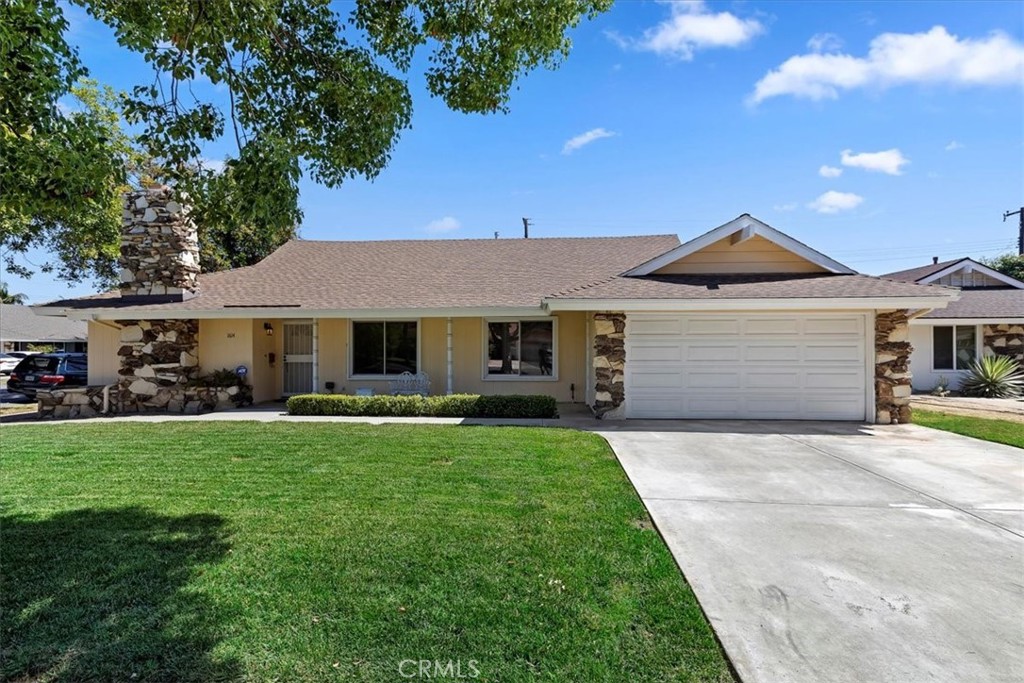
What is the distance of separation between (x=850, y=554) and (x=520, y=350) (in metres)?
9.33

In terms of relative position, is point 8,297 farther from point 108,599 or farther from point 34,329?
point 108,599

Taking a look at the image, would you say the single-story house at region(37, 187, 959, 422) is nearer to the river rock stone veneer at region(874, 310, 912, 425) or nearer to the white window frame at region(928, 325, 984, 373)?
the river rock stone veneer at region(874, 310, 912, 425)

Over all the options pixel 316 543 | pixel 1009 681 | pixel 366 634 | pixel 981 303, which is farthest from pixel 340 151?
pixel 981 303

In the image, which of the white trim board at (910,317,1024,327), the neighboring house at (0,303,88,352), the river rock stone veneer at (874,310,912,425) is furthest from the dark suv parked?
the white trim board at (910,317,1024,327)

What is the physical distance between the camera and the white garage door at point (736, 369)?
1032 cm

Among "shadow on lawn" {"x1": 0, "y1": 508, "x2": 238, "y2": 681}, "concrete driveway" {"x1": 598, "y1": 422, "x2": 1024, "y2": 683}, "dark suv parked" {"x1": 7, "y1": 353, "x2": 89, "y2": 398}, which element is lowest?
"concrete driveway" {"x1": 598, "y1": 422, "x2": 1024, "y2": 683}

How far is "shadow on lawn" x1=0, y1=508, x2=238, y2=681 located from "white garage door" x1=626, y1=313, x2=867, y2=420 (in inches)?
317

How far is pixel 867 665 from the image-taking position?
103 inches

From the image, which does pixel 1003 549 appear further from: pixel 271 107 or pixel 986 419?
pixel 986 419

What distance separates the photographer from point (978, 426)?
31.6 feet

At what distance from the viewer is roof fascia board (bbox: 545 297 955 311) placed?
9367 millimetres

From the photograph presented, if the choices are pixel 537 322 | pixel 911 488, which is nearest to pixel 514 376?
pixel 537 322

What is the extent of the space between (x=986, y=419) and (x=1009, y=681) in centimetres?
1071

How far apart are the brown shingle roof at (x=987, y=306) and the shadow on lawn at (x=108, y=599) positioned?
59.0ft
